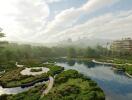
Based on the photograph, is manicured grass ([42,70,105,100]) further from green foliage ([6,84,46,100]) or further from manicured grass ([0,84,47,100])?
manicured grass ([0,84,47,100])

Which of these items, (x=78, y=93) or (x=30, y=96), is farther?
(x=78, y=93)

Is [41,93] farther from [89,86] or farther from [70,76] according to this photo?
[70,76]

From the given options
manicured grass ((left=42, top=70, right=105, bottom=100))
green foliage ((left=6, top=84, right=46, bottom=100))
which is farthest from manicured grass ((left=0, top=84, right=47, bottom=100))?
manicured grass ((left=42, top=70, right=105, bottom=100))

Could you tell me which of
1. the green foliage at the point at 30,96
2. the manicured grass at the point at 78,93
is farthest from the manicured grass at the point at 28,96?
the manicured grass at the point at 78,93

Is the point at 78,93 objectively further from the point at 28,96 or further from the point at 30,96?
the point at 28,96

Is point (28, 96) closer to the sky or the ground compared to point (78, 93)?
closer to the ground

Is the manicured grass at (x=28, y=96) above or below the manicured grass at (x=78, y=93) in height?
below

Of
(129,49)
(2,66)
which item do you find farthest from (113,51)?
(2,66)

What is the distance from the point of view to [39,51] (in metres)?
158

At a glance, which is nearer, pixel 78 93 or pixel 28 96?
pixel 28 96

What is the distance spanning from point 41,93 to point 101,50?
406ft

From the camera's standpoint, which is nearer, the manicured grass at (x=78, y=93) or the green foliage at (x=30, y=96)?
the manicured grass at (x=78, y=93)

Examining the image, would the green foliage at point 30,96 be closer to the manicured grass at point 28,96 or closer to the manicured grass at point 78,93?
the manicured grass at point 28,96

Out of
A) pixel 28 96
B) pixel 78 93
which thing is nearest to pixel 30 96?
pixel 28 96
